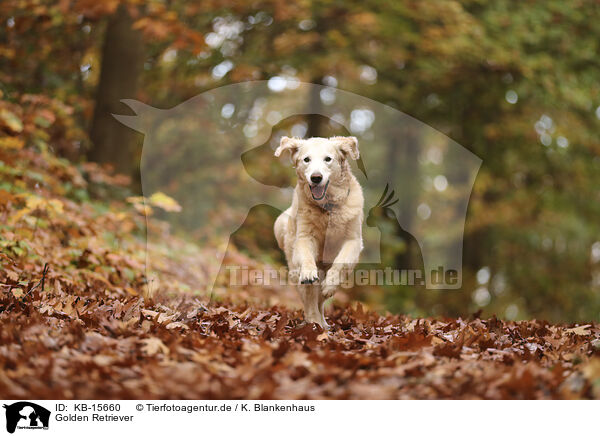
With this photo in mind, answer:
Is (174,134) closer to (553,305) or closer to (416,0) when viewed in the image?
(416,0)

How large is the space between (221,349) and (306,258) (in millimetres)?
1437

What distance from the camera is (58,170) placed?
8867 mm

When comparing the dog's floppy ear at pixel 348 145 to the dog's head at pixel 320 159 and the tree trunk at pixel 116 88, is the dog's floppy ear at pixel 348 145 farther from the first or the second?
the tree trunk at pixel 116 88

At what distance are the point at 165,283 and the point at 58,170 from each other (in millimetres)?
2934

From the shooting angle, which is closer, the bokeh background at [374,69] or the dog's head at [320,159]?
the dog's head at [320,159]

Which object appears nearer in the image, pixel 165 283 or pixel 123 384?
pixel 123 384

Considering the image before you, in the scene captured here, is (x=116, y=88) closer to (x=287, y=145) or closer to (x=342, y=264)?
(x=287, y=145)

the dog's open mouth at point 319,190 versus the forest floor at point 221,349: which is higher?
the dog's open mouth at point 319,190

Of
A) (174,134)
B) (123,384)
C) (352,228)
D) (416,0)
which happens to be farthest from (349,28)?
(123,384)

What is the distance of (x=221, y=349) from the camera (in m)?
3.70

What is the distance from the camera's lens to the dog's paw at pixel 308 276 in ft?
15.6

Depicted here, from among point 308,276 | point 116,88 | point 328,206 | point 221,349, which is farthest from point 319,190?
point 116,88
